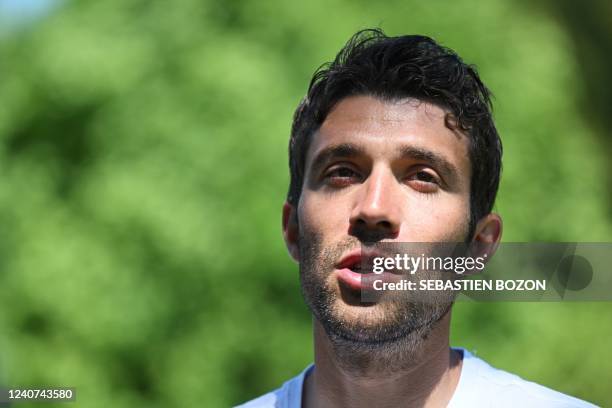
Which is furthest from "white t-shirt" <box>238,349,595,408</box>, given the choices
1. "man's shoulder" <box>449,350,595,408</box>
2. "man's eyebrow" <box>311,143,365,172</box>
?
"man's eyebrow" <box>311,143,365,172</box>

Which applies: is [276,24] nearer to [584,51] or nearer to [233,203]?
[233,203]

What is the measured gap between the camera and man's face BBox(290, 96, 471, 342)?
6.88ft

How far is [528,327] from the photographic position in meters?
4.73

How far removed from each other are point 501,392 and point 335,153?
74 cm

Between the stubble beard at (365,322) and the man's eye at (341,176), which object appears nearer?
the stubble beard at (365,322)

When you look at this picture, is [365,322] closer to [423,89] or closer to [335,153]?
[335,153]

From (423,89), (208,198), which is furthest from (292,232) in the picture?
(208,198)

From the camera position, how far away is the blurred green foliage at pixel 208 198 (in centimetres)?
486

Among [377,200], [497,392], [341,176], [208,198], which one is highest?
[208,198]

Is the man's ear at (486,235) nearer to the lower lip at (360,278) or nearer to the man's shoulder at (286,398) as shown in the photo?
the lower lip at (360,278)

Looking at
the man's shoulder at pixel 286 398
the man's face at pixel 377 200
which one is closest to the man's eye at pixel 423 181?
the man's face at pixel 377 200

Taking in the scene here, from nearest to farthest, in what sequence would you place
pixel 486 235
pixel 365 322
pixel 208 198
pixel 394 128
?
1. pixel 365 322
2. pixel 394 128
3. pixel 486 235
4. pixel 208 198

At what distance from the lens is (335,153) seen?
2250 mm

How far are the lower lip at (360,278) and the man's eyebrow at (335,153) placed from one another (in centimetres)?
30
